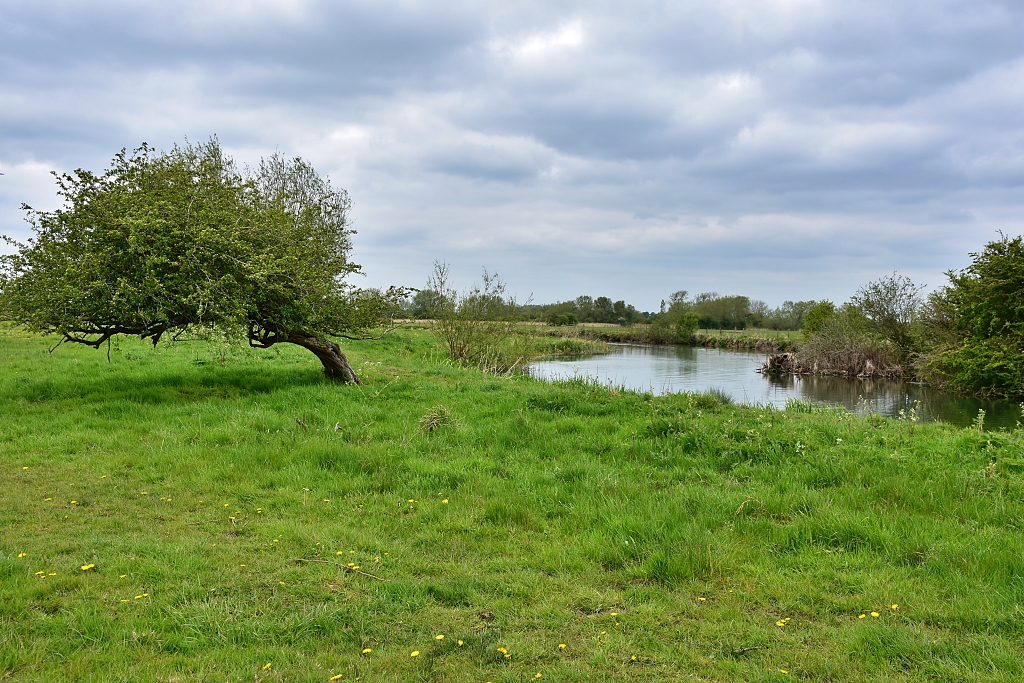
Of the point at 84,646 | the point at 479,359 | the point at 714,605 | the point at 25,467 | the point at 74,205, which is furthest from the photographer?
the point at 479,359

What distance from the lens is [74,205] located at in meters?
11.1

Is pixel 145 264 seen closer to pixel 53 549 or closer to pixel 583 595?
pixel 53 549

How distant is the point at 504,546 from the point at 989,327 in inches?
930

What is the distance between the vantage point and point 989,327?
2162 centimetres

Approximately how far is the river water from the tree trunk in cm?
569

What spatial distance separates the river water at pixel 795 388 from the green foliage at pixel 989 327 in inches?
32.0

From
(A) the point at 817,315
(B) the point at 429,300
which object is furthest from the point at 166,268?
(A) the point at 817,315

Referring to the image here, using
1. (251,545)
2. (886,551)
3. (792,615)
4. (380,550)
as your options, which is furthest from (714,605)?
(251,545)

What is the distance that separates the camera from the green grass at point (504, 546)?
3.69 m

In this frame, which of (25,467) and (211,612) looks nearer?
(211,612)

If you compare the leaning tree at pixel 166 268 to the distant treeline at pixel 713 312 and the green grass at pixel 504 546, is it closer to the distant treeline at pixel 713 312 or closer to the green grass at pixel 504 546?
the green grass at pixel 504 546

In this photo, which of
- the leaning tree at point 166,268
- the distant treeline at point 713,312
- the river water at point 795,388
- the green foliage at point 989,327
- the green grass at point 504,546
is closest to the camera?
the green grass at point 504,546

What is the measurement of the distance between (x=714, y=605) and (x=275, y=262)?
9.65m

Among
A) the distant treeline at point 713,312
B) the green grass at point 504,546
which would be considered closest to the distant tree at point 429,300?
the green grass at point 504,546
